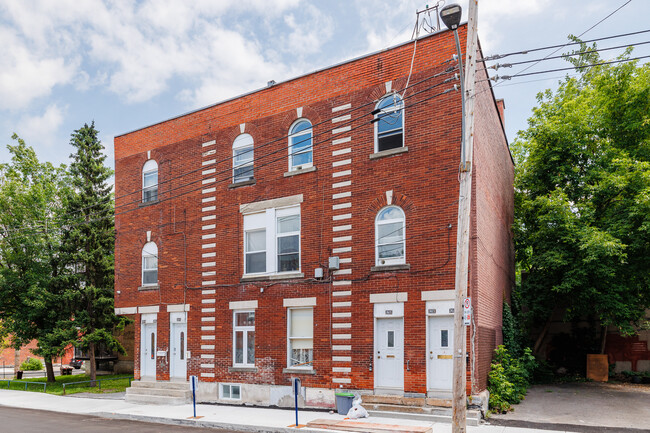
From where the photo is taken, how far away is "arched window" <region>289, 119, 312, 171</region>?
18.2 m

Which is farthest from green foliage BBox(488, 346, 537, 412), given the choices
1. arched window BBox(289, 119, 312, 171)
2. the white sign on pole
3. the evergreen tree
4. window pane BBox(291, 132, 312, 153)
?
the evergreen tree

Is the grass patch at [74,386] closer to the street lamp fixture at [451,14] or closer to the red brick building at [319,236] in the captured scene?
the red brick building at [319,236]

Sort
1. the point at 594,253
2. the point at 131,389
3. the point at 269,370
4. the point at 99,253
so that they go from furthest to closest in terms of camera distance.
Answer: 1. the point at 99,253
2. the point at 131,389
3. the point at 594,253
4. the point at 269,370

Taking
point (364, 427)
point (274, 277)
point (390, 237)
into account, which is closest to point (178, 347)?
point (274, 277)

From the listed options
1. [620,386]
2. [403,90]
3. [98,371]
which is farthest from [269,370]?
[98,371]

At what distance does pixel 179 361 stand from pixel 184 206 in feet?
19.7

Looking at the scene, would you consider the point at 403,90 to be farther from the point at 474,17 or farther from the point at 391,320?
the point at 391,320

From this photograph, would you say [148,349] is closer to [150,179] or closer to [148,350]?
[148,350]

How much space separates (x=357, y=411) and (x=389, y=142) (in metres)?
8.06

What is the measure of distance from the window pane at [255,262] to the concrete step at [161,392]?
503cm

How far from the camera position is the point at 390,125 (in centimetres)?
1658

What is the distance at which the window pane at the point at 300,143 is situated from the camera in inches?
720

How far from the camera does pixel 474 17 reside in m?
11.7

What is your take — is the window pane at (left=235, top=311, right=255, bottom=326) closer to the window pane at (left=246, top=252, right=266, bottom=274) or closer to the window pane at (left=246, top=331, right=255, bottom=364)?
the window pane at (left=246, top=331, right=255, bottom=364)
